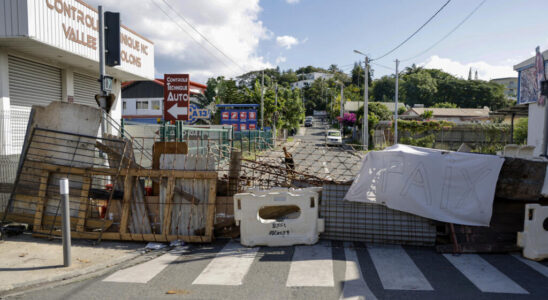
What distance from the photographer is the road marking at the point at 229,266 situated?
5320mm

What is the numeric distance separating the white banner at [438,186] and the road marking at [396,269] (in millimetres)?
847

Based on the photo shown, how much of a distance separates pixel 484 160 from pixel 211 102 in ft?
139

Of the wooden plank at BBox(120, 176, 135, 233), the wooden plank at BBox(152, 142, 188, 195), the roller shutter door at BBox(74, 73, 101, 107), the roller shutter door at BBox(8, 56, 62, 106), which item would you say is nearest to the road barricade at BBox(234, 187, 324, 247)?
the wooden plank at BBox(152, 142, 188, 195)

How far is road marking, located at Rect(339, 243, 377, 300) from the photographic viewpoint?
4.69 m

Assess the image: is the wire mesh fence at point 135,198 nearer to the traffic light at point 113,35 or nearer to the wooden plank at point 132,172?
the wooden plank at point 132,172

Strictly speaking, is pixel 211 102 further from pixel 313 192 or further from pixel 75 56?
pixel 313 192

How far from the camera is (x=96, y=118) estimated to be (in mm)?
7723

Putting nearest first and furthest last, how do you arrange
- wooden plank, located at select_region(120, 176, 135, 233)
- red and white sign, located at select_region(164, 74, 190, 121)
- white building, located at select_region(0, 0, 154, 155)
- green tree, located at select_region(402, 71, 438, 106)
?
wooden plank, located at select_region(120, 176, 135, 233) < white building, located at select_region(0, 0, 154, 155) < red and white sign, located at select_region(164, 74, 190, 121) < green tree, located at select_region(402, 71, 438, 106)

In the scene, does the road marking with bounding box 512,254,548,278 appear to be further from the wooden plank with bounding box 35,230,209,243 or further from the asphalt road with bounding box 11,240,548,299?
the wooden plank with bounding box 35,230,209,243

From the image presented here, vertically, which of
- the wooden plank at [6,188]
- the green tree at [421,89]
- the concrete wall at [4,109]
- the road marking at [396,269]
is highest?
the green tree at [421,89]

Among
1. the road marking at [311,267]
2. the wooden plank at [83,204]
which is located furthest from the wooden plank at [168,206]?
the road marking at [311,267]

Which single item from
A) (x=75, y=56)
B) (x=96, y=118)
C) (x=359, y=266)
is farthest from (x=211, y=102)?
(x=359, y=266)

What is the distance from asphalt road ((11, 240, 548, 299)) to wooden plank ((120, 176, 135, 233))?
128 cm

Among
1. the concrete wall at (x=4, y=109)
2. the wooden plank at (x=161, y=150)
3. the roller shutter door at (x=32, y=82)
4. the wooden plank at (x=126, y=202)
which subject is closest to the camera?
the wooden plank at (x=126, y=202)
